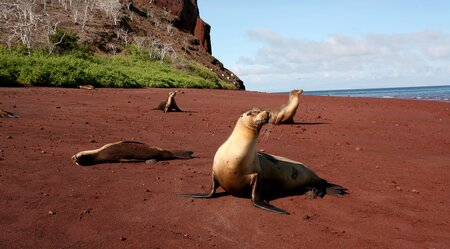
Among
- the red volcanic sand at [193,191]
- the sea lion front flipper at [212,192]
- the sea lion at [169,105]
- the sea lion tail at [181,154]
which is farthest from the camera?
the sea lion at [169,105]

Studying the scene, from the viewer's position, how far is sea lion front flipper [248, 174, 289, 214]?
5.54 m

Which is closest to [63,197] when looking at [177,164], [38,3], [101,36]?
[177,164]

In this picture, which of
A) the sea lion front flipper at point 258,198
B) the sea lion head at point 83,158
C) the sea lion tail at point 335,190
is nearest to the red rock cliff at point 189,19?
the sea lion head at point 83,158

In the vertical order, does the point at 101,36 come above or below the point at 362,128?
above

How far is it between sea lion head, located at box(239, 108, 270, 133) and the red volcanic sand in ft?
2.83

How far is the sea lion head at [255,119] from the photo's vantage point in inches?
223

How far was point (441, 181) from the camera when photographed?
7.64 metres

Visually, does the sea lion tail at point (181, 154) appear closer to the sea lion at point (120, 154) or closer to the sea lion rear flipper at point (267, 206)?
the sea lion at point (120, 154)

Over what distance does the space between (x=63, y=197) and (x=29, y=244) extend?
1.36 metres

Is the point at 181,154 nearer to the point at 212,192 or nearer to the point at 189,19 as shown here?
the point at 212,192

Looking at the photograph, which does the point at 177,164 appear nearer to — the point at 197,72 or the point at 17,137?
the point at 17,137

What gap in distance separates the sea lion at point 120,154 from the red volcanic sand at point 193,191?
20cm

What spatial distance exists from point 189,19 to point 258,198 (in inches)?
1907

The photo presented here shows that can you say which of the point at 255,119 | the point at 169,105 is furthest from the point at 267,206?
the point at 169,105
